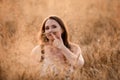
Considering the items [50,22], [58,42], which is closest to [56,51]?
[58,42]

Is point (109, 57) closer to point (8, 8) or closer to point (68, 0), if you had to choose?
point (68, 0)

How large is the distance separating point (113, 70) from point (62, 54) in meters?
0.32

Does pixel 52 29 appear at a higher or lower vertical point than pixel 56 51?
higher

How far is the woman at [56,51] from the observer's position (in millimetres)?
2312

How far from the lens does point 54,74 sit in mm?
2309

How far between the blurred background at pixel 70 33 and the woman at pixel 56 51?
0.14 ft

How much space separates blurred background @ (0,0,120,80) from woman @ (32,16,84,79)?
4 cm

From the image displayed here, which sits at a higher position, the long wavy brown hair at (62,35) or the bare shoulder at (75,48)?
the long wavy brown hair at (62,35)

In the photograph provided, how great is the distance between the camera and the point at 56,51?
2361mm

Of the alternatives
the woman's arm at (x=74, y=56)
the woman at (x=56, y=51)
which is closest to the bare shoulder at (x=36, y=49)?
the woman at (x=56, y=51)

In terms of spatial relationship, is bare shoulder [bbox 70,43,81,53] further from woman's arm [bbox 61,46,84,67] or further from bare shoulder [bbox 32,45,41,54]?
bare shoulder [bbox 32,45,41,54]

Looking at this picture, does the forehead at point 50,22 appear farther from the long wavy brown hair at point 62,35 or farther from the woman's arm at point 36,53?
the woman's arm at point 36,53

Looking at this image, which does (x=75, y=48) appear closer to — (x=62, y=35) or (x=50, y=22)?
(x=62, y=35)

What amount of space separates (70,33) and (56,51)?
0.47 ft
